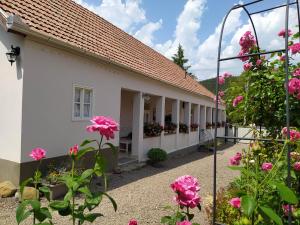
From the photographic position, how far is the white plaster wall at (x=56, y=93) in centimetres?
718

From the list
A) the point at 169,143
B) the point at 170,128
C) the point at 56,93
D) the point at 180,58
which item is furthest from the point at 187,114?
the point at 180,58

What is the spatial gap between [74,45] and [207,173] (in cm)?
680

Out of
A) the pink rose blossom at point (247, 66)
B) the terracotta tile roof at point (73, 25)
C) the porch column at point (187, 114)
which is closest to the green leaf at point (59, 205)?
the pink rose blossom at point (247, 66)

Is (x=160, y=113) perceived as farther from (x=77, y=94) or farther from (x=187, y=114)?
(x=77, y=94)

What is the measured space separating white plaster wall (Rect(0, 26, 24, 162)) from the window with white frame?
1.86m

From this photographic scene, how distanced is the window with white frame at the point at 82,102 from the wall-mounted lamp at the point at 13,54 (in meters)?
2.02

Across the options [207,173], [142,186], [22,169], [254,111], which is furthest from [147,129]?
[254,111]

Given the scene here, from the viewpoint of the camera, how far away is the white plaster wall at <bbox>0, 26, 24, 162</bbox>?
703 cm

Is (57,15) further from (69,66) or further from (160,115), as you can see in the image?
(160,115)

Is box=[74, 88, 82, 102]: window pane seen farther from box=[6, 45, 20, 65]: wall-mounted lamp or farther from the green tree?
the green tree

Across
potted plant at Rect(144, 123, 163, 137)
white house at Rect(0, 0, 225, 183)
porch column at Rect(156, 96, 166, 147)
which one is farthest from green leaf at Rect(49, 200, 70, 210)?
porch column at Rect(156, 96, 166, 147)

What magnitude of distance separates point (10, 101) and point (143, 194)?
395 cm

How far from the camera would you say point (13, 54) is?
22.9 ft

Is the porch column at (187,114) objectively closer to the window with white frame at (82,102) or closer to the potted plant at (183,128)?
the potted plant at (183,128)
